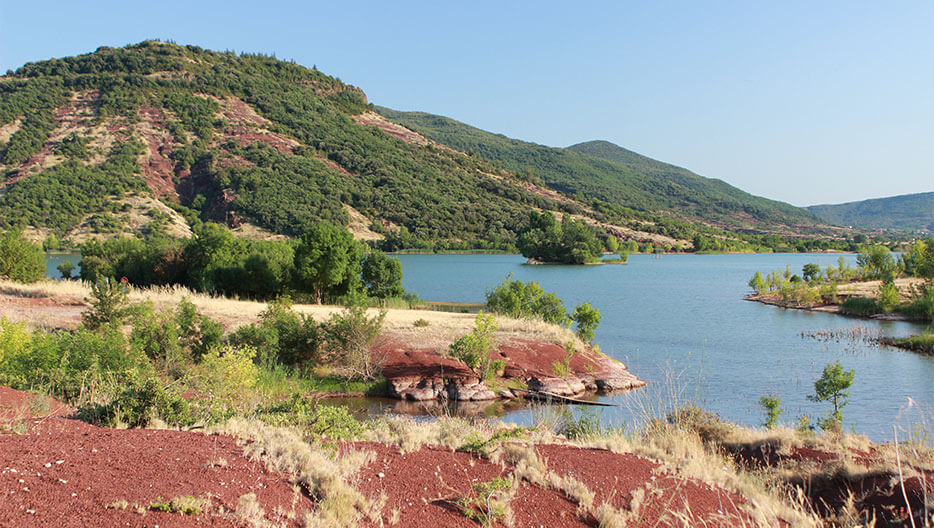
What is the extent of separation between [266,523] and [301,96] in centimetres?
17346

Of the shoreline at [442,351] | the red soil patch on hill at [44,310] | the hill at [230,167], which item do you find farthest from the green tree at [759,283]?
the hill at [230,167]

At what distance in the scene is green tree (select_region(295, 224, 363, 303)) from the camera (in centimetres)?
3631

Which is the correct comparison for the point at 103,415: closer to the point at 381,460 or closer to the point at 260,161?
the point at 381,460

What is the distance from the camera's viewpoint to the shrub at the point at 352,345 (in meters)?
22.6

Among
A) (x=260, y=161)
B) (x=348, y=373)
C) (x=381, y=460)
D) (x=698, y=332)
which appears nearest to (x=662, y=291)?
(x=698, y=332)

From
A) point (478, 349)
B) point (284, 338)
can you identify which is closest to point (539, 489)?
point (478, 349)

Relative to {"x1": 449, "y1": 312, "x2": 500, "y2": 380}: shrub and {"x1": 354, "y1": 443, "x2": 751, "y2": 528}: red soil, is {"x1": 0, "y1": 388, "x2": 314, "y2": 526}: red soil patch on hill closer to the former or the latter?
{"x1": 354, "y1": 443, "x2": 751, "y2": 528}: red soil

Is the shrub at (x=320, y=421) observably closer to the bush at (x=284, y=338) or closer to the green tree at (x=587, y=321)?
the bush at (x=284, y=338)

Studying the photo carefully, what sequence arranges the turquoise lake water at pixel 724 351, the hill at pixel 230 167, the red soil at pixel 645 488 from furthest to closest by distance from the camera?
1. the hill at pixel 230 167
2. the turquoise lake water at pixel 724 351
3. the red soil at pixel 645 488

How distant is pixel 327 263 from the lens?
3638 centimetres

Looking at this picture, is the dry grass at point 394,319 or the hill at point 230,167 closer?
the dry grass at point 394,319

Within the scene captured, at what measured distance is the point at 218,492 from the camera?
528 centimetres

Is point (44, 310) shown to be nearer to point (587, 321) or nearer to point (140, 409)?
point (140, 409)

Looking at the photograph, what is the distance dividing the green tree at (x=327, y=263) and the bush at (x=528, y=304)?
371 inches
